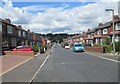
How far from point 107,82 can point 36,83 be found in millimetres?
3035

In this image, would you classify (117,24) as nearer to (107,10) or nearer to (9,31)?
(9,31)

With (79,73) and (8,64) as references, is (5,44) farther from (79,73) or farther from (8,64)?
(79,73)

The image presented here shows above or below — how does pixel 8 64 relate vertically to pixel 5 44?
below

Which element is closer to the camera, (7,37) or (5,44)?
(5,44)

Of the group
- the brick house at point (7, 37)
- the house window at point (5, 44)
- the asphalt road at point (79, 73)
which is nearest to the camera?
the asphalt road at point (79, 73)

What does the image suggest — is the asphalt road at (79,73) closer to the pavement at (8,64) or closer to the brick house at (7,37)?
the pavement at (8,64)

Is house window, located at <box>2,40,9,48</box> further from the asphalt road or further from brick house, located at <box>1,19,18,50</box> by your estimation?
the asphalt road

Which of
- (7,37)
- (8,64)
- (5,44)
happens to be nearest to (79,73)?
(8,64)

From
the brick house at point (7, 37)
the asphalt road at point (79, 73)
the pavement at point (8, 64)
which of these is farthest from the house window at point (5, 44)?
the asphalt road at point (79, 73)

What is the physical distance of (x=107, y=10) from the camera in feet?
119

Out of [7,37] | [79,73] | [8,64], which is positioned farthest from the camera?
[7,37]

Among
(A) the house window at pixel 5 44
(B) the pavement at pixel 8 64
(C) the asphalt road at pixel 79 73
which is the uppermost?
(A) the house window at pixel 5 44

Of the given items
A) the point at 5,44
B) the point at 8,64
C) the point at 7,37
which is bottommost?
the point at 8,64

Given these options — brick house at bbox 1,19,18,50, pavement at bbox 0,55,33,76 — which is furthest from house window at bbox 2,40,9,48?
pavement at bbox 0,55,33,76
